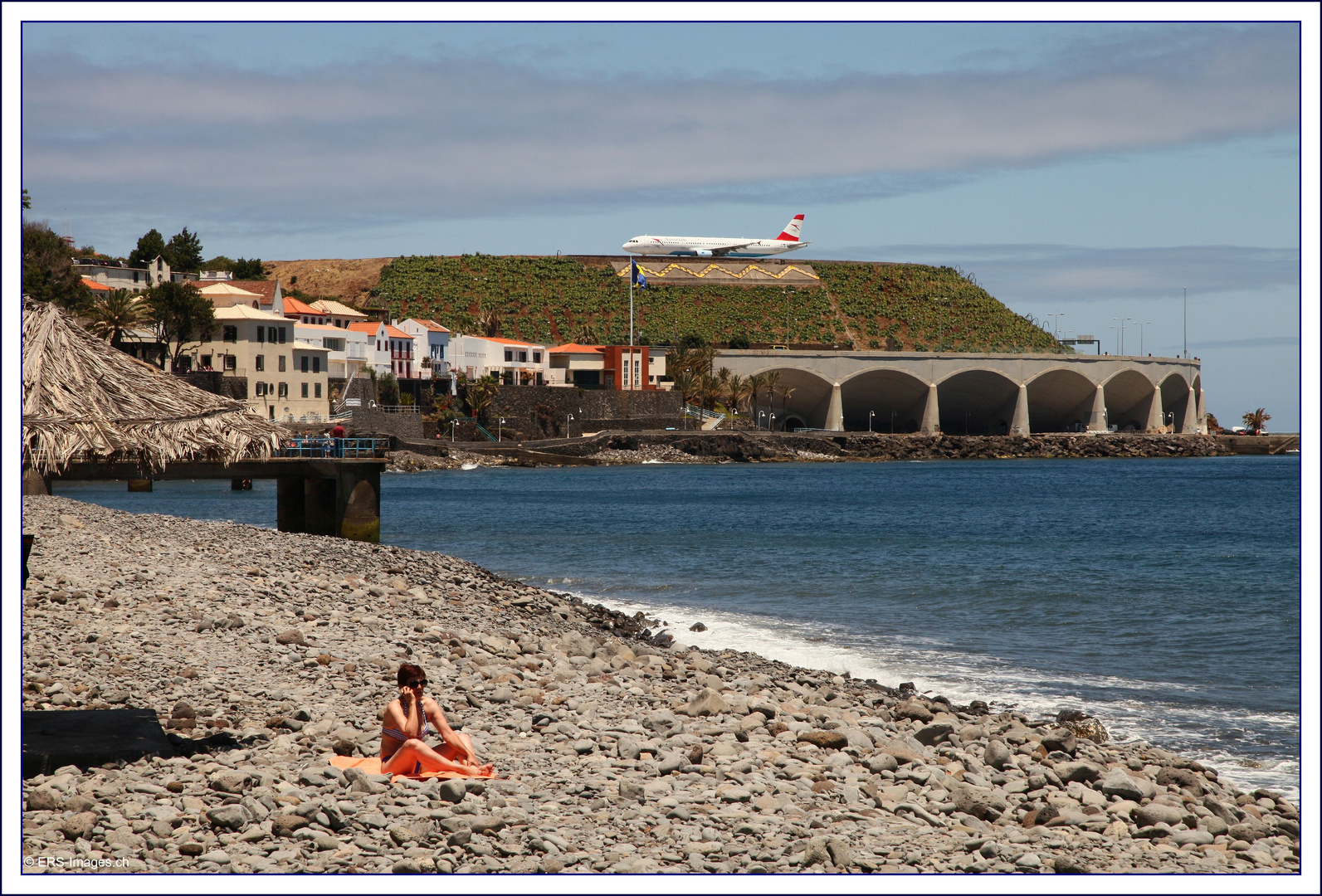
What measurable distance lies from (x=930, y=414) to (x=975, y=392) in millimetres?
10915

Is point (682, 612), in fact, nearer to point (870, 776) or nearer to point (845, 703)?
point (845, 703)

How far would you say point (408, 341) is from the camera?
84.2 m

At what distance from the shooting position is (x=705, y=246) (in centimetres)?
13350

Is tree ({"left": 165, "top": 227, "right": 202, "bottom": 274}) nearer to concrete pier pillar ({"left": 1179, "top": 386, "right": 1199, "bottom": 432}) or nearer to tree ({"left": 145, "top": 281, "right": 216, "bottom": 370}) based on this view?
tree ({"left": 145, "top": 281, "right": 216, "bottom": 370})

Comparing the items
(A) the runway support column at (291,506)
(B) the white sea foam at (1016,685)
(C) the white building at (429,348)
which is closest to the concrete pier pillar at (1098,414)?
(C) the white building at (429,348)

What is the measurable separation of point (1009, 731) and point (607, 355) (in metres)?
83.2

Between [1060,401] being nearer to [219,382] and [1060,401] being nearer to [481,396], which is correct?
[481,396]

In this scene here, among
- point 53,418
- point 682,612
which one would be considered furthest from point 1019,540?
point 53,418

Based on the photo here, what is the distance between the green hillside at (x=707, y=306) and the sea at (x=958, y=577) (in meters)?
70.9

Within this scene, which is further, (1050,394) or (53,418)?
(1050,394)

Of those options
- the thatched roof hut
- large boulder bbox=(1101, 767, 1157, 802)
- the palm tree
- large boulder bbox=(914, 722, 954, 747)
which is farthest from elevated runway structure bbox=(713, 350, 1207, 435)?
large boulder bbox=(1101, 767, 1157, 802)

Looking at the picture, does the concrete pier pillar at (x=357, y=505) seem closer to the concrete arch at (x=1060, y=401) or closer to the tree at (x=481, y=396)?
the tree at (x=481, y=396)

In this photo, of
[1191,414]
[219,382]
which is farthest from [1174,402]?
[219,382]

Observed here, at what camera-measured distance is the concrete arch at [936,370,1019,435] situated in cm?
10988
